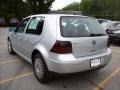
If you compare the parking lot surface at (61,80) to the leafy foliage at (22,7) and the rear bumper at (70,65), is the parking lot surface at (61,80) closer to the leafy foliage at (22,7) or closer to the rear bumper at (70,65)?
the rear bumper at (70,65)

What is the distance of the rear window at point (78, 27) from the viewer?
4309mm

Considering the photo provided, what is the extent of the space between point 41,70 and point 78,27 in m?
1.34

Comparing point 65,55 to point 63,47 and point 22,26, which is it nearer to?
point 63,47

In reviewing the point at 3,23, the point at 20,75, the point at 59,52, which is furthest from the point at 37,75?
the point at 3,23

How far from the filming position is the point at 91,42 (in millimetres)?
4410

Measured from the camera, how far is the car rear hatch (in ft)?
13.8

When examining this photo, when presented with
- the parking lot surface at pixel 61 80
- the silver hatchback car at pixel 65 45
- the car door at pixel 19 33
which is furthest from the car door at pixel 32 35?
the parking lot surface at pixel 61 80

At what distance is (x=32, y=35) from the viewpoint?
16.7ft

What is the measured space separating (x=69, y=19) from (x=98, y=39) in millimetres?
827

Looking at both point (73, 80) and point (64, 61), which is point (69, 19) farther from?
point (73, 80)

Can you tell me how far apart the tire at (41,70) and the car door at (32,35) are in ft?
1.31

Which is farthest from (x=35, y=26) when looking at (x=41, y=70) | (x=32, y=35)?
(x=41, y=70)

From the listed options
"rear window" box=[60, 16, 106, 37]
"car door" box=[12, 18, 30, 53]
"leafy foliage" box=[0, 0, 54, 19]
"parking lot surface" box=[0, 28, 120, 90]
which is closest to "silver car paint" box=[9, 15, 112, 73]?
"rear window" box=[60, 16, 106, 37]

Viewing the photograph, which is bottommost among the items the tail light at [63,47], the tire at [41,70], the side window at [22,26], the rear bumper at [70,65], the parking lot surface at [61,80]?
the parking lot surface at [61,80]
